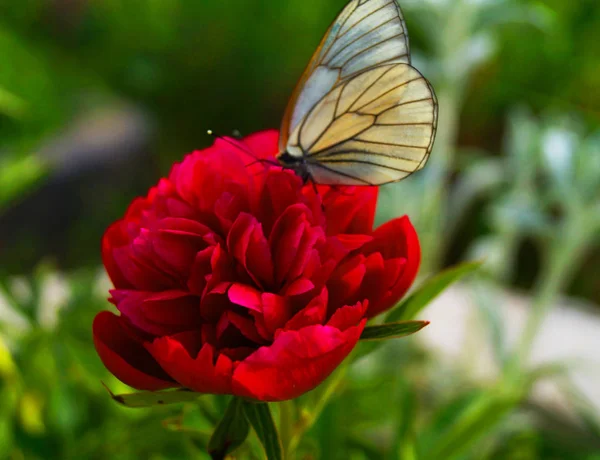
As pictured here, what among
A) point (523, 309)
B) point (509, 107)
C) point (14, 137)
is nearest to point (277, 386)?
point (523, 309)

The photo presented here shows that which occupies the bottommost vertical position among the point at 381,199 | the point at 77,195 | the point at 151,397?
the point at 77,195

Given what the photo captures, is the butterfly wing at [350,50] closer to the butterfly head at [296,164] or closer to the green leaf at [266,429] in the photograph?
the butterfly head at [296,164]

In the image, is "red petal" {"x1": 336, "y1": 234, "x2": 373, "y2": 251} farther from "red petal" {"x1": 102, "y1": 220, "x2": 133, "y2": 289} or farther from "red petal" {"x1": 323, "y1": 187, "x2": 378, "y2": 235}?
"red petal" {"x1": 102, "y1": 220, "x2": 133, "y2": 289}

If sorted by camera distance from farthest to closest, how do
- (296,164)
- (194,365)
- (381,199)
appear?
1. (381,199)
2. (296,164)
3. (194,365)

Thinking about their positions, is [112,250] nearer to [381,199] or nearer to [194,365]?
[194,365]

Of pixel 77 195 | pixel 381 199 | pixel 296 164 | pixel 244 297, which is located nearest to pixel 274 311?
pixel 244 297

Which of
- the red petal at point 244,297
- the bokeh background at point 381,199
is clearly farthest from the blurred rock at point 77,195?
the red petal at point 244,297
